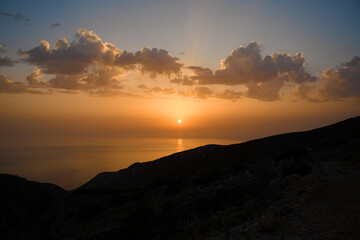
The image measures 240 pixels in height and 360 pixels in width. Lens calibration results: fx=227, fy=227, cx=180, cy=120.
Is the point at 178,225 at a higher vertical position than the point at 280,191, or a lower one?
lower

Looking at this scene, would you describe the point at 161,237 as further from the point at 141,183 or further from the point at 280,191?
the point at 141,183

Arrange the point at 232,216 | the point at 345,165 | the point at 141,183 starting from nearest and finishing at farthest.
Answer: the point at 232,216 < the point at 345,165 < the point at 141,183

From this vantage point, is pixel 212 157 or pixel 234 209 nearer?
pixel 234 209

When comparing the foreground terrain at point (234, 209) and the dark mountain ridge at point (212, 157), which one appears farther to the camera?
the dark mountain ridge at point (212, 157)

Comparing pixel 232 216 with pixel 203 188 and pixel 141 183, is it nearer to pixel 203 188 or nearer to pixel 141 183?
pixel 203 188

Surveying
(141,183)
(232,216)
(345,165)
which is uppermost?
(345,165)

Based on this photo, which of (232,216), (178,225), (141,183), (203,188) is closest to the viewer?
(232,216)

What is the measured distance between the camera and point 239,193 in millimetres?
17656

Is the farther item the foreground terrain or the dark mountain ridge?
the dark mountain ridge

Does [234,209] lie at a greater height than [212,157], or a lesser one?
lesser

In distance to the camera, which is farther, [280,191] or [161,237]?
[280,191]

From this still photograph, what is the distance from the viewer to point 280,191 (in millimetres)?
16328

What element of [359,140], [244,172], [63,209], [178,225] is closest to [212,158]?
[244,172]

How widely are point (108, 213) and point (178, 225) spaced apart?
10232mm
